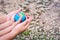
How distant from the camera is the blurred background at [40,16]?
1.72m

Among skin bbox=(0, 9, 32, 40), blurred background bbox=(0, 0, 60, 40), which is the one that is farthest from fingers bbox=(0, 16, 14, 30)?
blurred background bbox=(0, 0, 60, 40)

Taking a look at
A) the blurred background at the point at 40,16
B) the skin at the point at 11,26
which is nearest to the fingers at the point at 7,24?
the skin at the point at 11,26

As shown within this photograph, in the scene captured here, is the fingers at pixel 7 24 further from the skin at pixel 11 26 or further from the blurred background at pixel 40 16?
the blurred background at pixel 40 16

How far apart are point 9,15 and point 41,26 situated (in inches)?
12.2

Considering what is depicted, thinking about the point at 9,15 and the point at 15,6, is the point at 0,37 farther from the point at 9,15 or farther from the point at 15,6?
the point at 15,6

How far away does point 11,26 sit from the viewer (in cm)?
173

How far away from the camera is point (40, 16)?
183 centimetres

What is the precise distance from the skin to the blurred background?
1.5 inches

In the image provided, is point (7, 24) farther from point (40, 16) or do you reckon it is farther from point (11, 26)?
point (40, 16)

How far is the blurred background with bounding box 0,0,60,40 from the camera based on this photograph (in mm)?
1721

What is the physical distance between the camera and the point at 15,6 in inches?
73.1

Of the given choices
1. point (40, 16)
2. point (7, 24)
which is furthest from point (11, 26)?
point (40, 16)

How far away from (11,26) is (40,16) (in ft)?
0.97

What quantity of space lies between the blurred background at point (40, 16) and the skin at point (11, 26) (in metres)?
0.04
